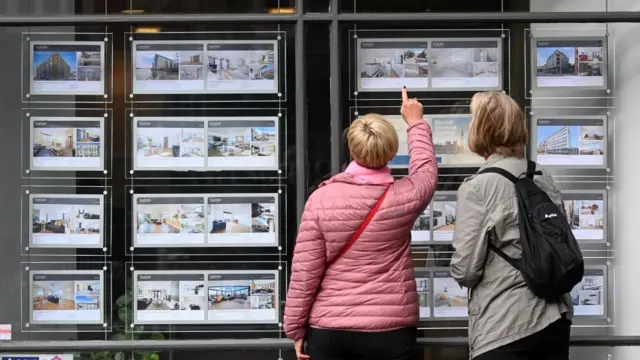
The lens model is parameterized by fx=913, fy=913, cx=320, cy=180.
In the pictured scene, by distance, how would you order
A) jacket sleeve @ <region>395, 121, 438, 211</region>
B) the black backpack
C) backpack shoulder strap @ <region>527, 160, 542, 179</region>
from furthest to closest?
jacket sleeve @ <region>395, 121, 438, 211</region> → backpack shoulder strap @ <region>527, 160, 542, 179</region> → the black backpack

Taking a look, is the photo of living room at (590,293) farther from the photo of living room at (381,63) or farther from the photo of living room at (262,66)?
the photo of living room at (262,66)

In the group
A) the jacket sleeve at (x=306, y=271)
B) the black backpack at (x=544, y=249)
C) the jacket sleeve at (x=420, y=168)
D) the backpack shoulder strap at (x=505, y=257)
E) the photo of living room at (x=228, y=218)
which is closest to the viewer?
the black backpack at (x=544, y=249)

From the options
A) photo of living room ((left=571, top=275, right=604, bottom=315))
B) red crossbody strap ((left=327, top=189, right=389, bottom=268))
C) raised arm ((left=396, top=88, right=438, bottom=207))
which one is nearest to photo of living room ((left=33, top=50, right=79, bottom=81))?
raised arm ((left=396, top=88, right=438, bottom=207))

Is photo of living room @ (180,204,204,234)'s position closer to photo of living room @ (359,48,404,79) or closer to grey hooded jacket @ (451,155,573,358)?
photo of living room @ (359,48,404,79)

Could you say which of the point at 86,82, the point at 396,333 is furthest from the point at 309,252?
the point at 86,82

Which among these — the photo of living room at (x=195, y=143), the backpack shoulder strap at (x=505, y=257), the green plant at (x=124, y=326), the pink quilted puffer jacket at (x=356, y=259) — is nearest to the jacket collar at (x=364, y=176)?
the pink quilted puffer jacket at (x=356, y=259)

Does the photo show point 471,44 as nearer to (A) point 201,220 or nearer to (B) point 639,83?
(B) point 639,83

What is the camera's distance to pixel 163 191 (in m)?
5.05

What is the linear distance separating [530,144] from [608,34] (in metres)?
0.76

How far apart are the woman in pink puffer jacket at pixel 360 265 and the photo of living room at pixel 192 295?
1080 millimetres

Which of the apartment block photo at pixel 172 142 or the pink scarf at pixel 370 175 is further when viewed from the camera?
the apartment block photo at pixel 172 142

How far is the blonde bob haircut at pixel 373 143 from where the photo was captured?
3990 millimetres

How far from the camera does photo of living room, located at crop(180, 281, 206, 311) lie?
16.5 feet

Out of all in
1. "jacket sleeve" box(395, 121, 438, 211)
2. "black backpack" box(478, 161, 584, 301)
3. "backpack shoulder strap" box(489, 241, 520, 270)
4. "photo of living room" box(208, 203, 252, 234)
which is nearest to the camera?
"black backpack" box(478, 161, 584, 301)
